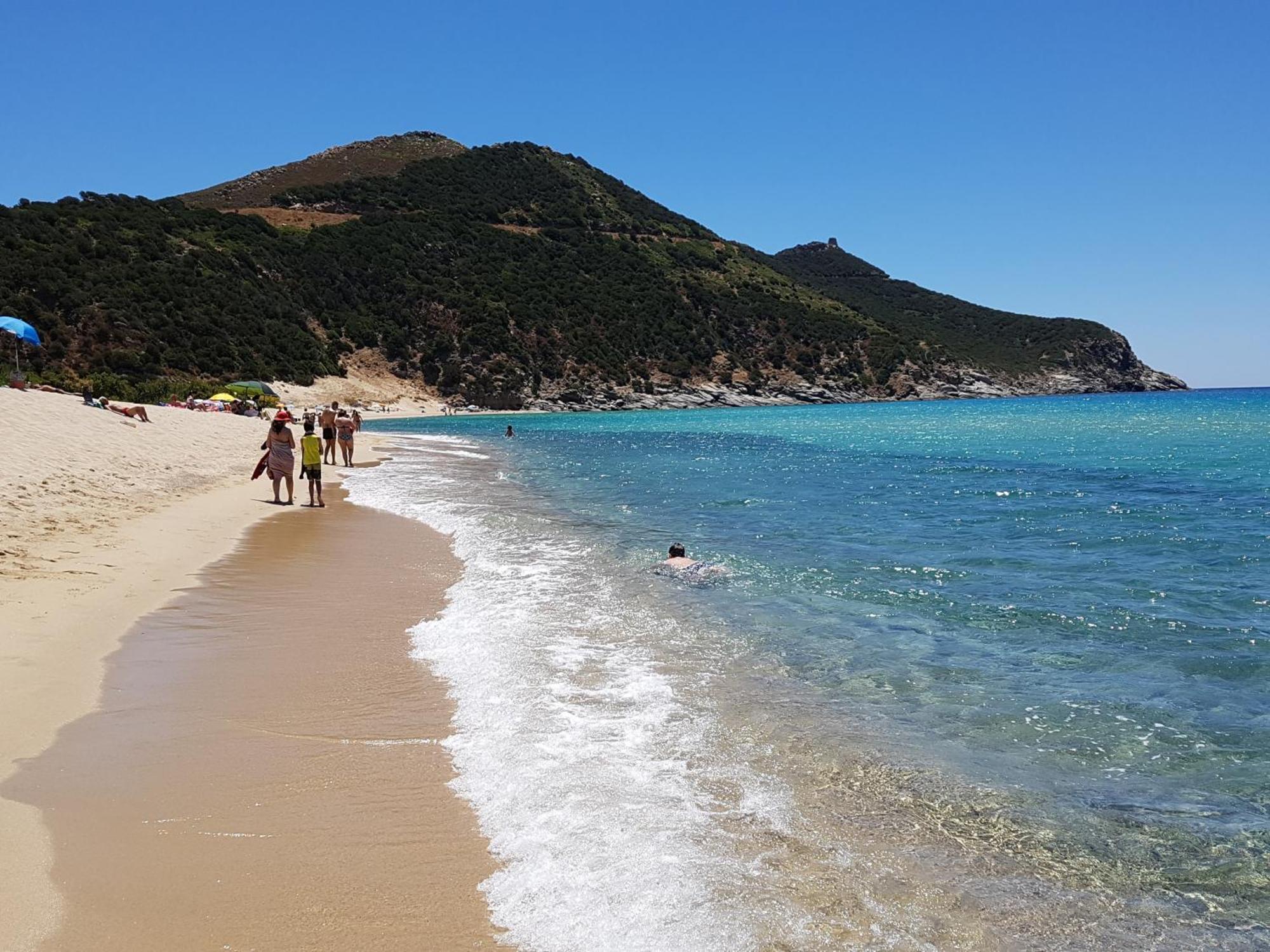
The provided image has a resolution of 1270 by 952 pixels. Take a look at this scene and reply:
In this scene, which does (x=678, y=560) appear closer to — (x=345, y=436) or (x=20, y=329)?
(x=345, y=436)

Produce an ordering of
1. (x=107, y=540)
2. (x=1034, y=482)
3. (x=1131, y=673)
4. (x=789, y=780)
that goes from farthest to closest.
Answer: (x=1034, y=482) < (x=107, y=540) < (x=1131, y=673) < (x=789, y=780)

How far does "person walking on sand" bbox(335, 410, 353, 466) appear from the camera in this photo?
25062 mm

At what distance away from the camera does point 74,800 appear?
406 centimetres

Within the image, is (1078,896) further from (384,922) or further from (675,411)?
(675,411)

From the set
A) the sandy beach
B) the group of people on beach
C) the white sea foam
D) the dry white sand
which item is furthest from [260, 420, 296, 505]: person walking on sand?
the white sea foam

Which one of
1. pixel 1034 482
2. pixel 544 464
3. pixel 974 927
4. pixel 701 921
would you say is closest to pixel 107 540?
pixel 701 921

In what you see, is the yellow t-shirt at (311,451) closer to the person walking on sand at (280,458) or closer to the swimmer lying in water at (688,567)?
the person walking on sand at (280,458)

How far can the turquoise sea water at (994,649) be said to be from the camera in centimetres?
412

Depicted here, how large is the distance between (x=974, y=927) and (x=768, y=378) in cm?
9233

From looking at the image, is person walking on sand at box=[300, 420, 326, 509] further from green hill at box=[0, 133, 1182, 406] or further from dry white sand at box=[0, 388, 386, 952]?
green hill at box=[0, 133, 1182, 406]

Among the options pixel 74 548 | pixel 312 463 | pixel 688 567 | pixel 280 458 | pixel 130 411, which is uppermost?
pixel 130 411

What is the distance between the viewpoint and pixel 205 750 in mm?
4777

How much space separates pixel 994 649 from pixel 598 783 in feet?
13.2

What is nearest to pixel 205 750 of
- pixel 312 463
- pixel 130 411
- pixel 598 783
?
pixel 598 783
